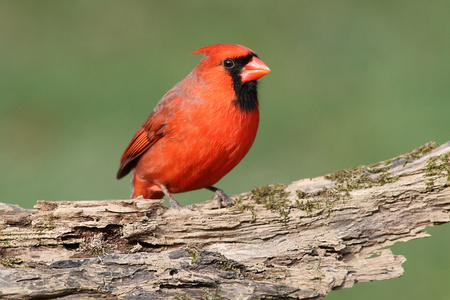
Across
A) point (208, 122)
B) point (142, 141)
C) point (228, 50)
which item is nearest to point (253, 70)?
point (228, 50)

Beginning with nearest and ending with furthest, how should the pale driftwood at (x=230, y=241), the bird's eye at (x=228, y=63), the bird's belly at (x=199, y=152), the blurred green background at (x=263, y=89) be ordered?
the pale driftwood at (x=230, y=241) < the bird's belly at (x=199, y=152) < the bird's eye at (x=228, y=63) < the blurred green background at (x=263, y=89)

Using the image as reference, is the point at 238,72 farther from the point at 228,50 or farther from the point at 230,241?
the point at 230,241

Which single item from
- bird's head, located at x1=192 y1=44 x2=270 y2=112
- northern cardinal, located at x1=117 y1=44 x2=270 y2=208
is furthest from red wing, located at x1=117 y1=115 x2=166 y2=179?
bird's head, located at x1=192 y1=44 x2=270 y2=112

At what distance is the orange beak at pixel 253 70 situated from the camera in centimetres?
364

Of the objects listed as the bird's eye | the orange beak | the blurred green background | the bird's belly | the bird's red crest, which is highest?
the blurred green background

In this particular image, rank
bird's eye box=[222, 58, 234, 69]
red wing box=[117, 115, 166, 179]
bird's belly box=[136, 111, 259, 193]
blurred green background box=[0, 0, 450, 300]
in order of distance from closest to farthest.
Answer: bird's belly box=[136, 111, 259, 193]
bird's eye box=[222, 58, 234, 69]
red wing box=[117, 115, 166, 179]
blurred green background box=[0, 0, 450, 300]

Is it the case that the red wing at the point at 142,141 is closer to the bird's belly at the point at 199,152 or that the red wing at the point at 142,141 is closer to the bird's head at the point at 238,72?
the bird's belly at the point at 199,152

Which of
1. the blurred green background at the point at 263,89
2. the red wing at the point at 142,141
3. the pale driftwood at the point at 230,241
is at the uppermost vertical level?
the blurred green background at the point at 263,89

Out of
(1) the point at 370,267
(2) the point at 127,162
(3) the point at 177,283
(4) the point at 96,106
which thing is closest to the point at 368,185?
(1) the point at 370,267

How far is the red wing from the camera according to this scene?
3.83 meters

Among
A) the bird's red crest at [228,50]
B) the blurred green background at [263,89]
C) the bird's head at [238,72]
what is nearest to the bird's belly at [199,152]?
the bird's head at [238,72]

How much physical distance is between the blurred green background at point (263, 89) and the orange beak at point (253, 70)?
1.99m

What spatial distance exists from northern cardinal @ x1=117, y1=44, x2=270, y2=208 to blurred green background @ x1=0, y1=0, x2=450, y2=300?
168 centimetres

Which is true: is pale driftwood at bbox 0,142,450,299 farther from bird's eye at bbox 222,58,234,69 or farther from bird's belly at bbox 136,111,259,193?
bird's eye at bbox 222,58,234,69
